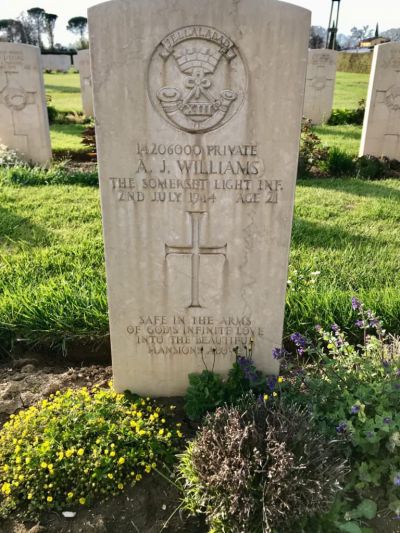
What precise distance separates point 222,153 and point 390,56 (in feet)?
22.9

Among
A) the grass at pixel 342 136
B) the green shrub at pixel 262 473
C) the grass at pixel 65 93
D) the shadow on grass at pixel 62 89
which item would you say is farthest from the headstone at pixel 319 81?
the shadow on grass at pixel 62 89

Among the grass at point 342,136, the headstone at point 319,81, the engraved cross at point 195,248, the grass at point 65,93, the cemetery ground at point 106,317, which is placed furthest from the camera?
the grass at point 65,93

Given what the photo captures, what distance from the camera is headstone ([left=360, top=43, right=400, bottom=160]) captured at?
775 cm

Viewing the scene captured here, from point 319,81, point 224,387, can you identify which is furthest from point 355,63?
point 224,387

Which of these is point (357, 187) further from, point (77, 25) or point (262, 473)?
point (77, 25)

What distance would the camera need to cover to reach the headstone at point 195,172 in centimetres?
199

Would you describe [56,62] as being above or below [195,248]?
above

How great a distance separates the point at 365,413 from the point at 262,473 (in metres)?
0.67

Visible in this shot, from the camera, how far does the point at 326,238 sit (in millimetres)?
4711

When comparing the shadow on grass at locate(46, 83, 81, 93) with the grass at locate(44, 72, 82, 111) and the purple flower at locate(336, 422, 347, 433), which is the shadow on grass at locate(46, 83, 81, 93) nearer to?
the grass at locate(44, 72, 82, 111)

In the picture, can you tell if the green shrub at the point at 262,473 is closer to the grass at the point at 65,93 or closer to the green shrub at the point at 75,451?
the green shrub at the point at 75,451

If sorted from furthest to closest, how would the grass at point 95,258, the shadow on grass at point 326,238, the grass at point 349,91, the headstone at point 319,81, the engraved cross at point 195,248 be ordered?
the grass at point 349,91 < the headstone at point 319,81 < the shadow on grass at point 326,238 < the grass at point 95,258 < the engraved cross at point 195,248

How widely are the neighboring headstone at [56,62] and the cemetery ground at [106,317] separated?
40.4 metres

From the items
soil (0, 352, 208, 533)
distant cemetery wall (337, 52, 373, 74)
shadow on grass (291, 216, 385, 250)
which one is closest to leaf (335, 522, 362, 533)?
soil (0, 352, 208, 533)
